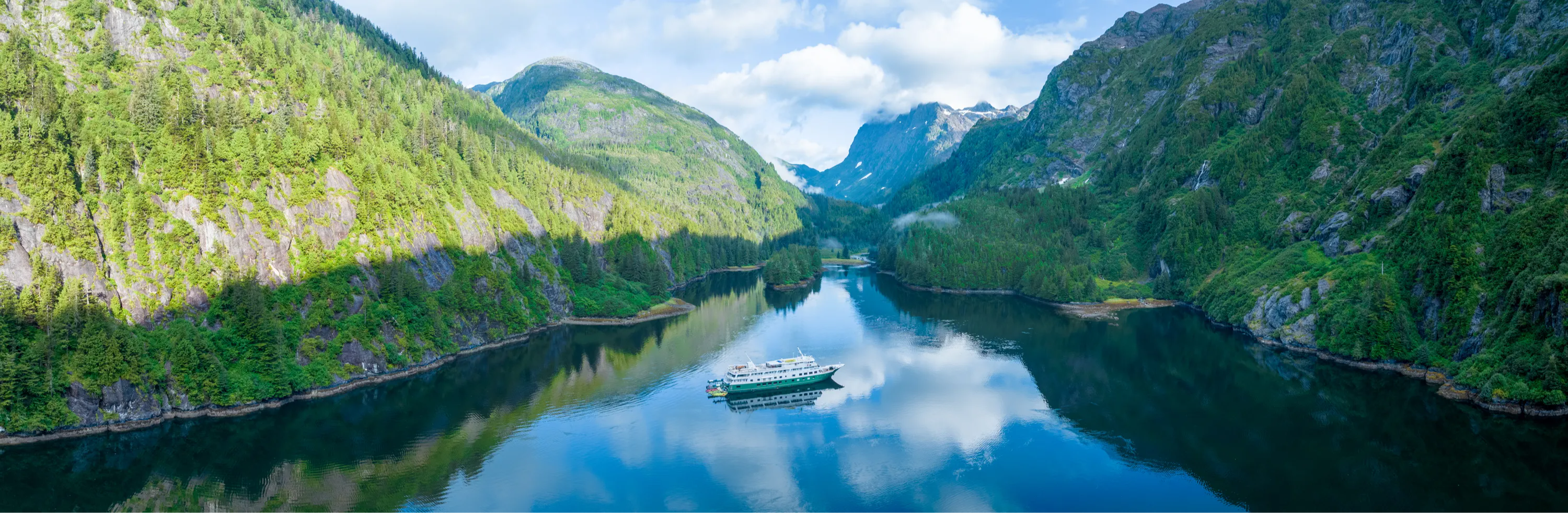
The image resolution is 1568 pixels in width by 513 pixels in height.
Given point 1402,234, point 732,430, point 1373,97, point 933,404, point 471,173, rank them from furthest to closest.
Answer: point 1373,97
point 471,173
point 1402,234
point 933,404
point 732,430

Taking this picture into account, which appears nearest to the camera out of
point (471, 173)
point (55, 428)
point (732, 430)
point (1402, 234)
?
point (55, 428)

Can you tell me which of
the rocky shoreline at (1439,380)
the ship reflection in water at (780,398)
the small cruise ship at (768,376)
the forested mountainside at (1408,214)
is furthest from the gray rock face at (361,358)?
the rocky shoreline at (1439,380)

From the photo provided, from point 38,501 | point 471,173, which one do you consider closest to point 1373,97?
point 471,173

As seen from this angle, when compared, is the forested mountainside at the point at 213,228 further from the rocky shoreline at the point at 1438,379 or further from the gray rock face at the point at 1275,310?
the rocky shoreline at the point at 1438,379

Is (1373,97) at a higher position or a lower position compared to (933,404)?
higher

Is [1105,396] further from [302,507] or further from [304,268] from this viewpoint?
[304,268]

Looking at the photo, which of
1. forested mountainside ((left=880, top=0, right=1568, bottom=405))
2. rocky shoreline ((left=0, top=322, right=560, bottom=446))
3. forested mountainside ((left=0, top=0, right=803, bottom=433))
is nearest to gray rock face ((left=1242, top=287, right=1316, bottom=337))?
forested mountainside ((left=880, top=0, right=1568, bottom=405))

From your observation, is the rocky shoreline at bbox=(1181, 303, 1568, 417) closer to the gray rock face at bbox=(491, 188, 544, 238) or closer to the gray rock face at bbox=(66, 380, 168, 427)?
the gray rock face at bbox=(491, 188, 544, 238)

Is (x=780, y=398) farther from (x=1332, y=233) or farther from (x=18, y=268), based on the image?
(x=1332, y=233)
